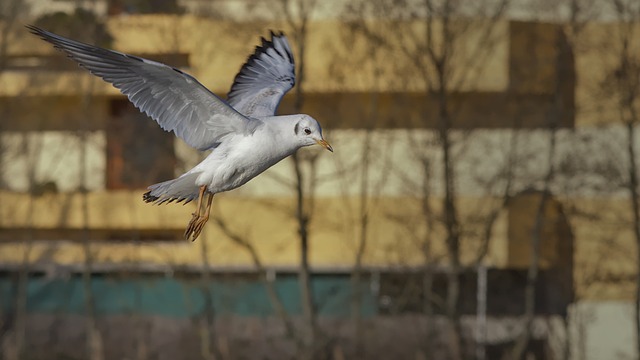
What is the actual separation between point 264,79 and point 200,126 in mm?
1261

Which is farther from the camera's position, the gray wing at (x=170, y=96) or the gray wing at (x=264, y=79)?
the gray wing at (x=264, y=79)

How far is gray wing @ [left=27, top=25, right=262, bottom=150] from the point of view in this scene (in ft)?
29.1

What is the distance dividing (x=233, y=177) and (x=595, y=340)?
1480 cm

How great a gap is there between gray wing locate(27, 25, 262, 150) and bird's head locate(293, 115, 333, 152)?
0.45 m

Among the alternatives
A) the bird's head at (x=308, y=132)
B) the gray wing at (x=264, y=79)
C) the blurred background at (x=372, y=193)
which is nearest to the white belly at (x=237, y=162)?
the bird's head at (x=308, y=132)

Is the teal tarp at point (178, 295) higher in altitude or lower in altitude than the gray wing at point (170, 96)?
lower

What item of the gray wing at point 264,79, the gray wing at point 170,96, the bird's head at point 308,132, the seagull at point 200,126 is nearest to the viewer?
the bird's head at point 308,132

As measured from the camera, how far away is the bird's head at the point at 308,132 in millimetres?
8516

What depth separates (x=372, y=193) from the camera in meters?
23.2

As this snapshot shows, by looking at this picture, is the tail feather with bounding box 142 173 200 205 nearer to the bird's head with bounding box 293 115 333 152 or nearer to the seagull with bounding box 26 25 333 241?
the seagull with bounding box 26 25 333 241

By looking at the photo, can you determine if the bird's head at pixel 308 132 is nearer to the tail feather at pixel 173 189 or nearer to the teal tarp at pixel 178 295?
the tail feather at pixel 173 189

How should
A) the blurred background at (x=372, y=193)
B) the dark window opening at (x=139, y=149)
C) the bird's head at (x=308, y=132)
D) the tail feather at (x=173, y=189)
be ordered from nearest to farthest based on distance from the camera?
the bird's head at (x=308, y=132), the tail feather at (x=173, y=189), the blurred background at (x=372, y=193), the dark window opening at (x=139, y=149)

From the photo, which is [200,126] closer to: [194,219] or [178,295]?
[194,219]

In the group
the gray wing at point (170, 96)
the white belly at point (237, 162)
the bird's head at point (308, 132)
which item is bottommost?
the white belly at point (237, 162)
